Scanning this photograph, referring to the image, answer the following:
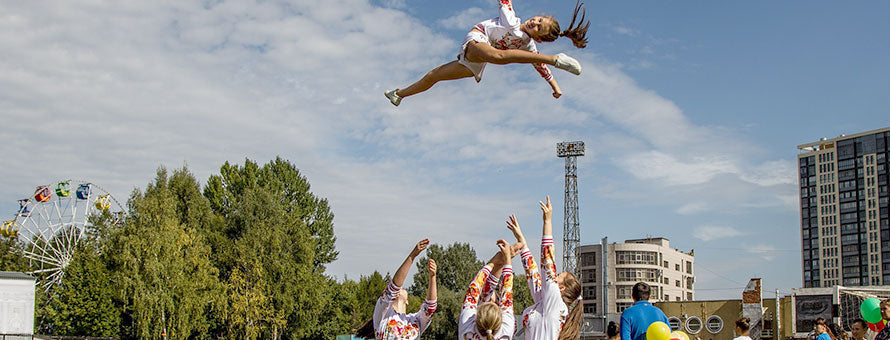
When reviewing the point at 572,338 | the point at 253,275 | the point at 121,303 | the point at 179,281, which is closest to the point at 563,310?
the point at 572,338

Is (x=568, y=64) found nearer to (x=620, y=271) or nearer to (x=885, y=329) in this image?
(x=885, y=329)

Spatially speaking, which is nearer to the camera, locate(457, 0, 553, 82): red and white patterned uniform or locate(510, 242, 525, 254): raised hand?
locate(510, 242, 525, 254): raised hand

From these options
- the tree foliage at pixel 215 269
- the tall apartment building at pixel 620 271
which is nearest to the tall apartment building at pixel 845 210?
the tall apartment building at pixel 620 271

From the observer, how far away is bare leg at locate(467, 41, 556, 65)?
659 cm

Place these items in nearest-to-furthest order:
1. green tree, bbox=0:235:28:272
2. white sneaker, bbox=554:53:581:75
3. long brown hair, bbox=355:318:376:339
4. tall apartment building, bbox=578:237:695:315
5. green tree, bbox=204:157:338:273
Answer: white sneaker, bbox=554:53:581:75 → long brown hair, bbox=355:318:376:339 → green tree, bbox=204:157:338:273 → green tree, bbox=0:235:28:272 → tall apartment building, bbox=578:237:695:315

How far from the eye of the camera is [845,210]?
143625mm

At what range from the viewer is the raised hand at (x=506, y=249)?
228 inches

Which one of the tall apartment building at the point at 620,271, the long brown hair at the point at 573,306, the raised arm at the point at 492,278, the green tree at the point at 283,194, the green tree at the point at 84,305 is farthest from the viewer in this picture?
the tall apartment building at the point at 620,271

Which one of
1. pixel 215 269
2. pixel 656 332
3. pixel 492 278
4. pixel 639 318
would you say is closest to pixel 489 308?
pixel 492 278

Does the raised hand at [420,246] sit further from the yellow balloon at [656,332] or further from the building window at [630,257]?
the building window at [630,257]

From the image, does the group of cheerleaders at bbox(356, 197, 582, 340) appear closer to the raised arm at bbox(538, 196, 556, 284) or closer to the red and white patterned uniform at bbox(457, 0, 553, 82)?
the raised arm at bbox(538, 196, 556, 284)

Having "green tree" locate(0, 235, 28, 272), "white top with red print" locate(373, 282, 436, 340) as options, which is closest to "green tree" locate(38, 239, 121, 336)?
"green tree" locate(0, 235, 28, 272)

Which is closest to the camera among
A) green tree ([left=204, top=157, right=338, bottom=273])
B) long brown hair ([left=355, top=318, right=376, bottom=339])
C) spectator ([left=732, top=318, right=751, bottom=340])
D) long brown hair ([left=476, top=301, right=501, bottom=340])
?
long brown hair ([left=476, top=301, right=501, bottom=340])

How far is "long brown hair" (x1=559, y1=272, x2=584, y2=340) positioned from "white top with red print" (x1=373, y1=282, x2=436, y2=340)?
1.07 meters
